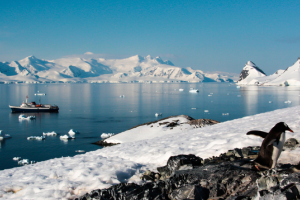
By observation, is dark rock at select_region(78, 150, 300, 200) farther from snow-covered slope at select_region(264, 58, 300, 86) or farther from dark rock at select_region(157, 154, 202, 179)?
snow-covered slope at select_region(264, 58, 300, 86)

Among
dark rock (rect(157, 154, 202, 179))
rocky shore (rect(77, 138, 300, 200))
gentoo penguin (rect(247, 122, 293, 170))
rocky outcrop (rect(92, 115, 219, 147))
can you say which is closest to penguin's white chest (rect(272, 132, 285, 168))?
gentoo penguin (rect(247, 122, 293, 170))

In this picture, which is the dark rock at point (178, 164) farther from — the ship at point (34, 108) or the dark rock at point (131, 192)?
the ship at point (34, 108)

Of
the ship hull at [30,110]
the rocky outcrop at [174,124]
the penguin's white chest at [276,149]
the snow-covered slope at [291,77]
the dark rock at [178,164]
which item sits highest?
the snow-covered slope at [291,77]

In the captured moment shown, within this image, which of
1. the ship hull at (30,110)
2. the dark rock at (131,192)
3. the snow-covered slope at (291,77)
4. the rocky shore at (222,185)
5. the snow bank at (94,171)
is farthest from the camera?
the snow-covered slope at (291,77)

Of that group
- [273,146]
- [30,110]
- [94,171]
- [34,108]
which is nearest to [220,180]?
[273,146]

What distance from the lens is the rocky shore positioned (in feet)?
12.0

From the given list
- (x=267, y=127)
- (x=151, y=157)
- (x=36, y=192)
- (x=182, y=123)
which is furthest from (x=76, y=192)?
(x=182, y=123)

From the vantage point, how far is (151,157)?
24.7ft

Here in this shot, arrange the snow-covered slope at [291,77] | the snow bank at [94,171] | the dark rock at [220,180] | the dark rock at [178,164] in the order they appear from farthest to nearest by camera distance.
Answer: the snow-covered slope at [291,77]
the dark rock at [178,164]
the snow bank at [94,171]
the dark rock at [220,180]

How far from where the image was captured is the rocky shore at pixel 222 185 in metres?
3.66

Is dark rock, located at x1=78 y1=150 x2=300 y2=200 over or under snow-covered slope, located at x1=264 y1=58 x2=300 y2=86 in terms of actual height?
under

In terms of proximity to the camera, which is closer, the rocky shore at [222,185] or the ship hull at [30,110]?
the rocky shore at [222,185]

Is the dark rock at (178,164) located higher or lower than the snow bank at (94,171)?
higher

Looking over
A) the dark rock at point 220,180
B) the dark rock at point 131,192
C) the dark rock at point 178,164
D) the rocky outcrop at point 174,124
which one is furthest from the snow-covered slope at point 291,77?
the dark rock at point 131,192
